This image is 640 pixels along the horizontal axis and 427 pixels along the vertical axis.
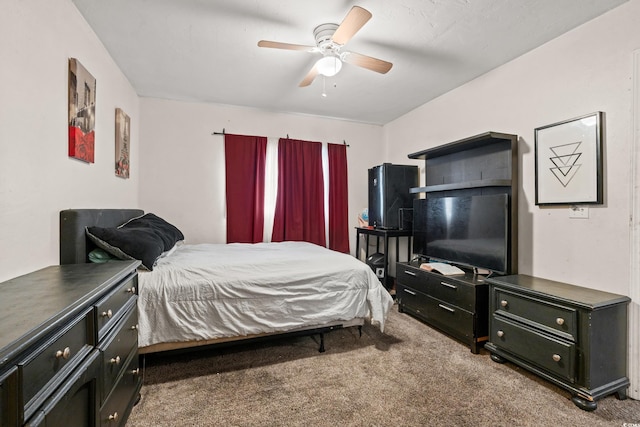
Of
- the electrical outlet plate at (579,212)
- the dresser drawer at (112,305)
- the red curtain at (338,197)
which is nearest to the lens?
the dresser drawer at (112,305)

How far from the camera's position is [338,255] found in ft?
9.27

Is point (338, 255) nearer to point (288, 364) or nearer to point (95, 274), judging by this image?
point (288, 364)

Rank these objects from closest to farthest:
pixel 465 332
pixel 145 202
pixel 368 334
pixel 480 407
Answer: pixel 480 407 < pixel 465 332 < pixel 368 334 < pixel 145 202

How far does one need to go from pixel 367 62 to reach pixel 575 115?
1.61 metres

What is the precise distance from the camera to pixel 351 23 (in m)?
1.82

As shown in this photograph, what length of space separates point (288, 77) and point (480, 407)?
3.19m

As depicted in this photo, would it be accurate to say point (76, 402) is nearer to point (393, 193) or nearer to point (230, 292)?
point (230, 292)

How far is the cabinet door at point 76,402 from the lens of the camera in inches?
33.3

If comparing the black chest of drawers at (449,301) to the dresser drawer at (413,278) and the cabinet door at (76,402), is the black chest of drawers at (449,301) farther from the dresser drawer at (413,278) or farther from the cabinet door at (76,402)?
the cabinet door at (76,402)

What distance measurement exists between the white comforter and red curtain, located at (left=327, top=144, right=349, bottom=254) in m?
1.85

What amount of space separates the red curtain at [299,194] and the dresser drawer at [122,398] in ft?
8.53

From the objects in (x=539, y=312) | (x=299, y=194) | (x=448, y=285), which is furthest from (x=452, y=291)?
(x=299, y=194)

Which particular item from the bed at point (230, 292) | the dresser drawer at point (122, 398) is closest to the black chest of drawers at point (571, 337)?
the bed at point (230, 292)

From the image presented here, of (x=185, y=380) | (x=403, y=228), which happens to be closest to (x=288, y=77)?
(x=403, y=228)
